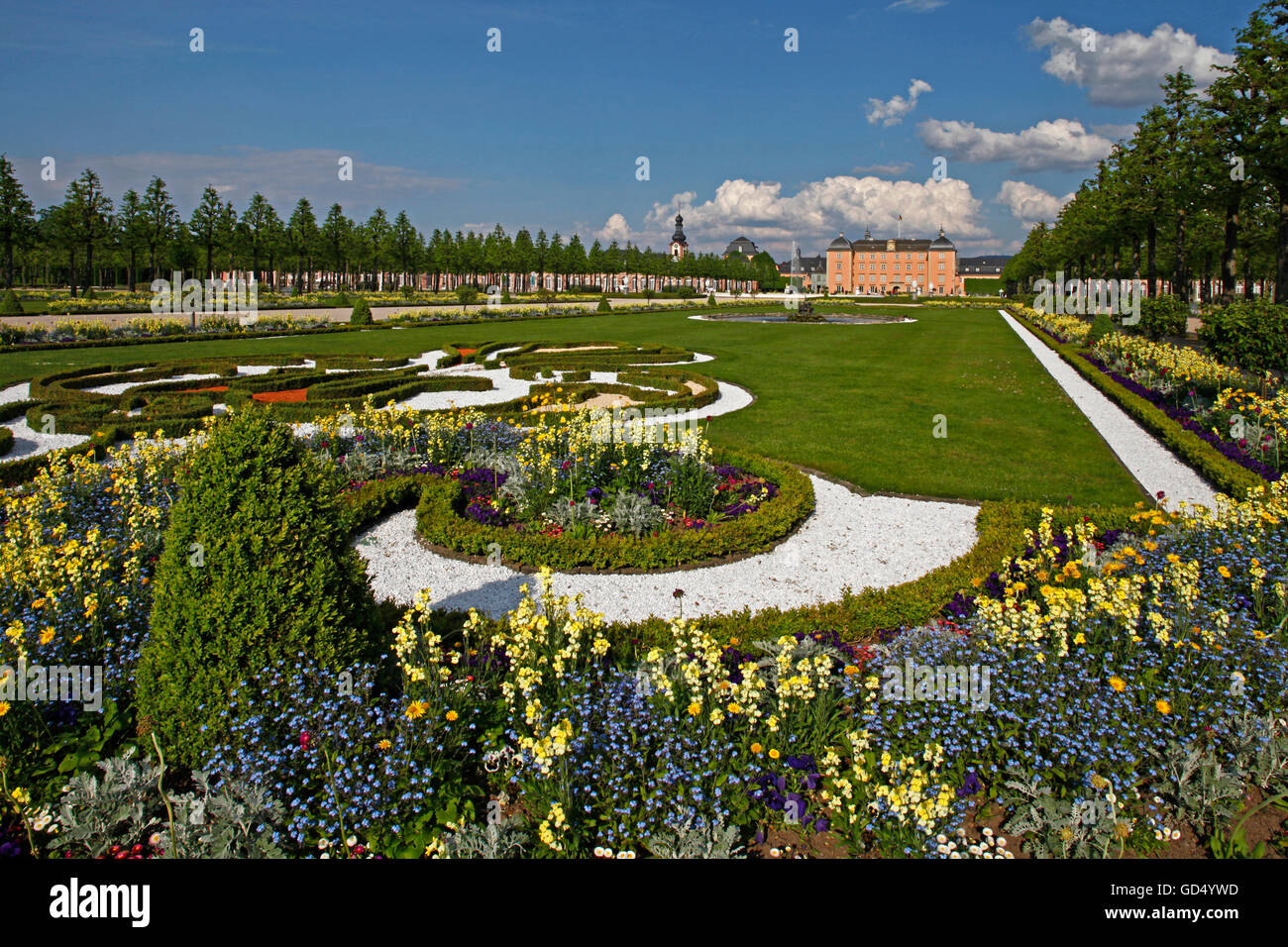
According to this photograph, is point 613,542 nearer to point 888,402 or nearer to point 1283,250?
point 888,402

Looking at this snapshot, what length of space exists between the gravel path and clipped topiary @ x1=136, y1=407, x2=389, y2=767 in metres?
7.19

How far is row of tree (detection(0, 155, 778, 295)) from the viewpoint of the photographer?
47156mm

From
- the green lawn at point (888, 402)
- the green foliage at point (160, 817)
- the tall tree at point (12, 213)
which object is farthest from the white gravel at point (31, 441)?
the tall tree at point (12, 213)

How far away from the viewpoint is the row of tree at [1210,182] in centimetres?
2472

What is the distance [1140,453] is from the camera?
422 inches

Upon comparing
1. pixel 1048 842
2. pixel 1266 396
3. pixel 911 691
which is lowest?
pixel 1048 842

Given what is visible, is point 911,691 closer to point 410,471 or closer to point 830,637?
point 830,637

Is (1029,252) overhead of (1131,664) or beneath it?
overhead

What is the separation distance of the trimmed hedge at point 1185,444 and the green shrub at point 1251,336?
2245mm

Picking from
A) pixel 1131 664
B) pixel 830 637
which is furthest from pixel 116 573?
pixel 1131 664

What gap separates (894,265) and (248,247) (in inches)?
3978

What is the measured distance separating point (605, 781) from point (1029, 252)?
280 ft

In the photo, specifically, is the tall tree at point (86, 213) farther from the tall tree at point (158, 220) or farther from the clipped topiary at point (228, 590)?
the clipped topiary at point (228, 590)

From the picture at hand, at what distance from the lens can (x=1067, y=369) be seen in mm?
20016
